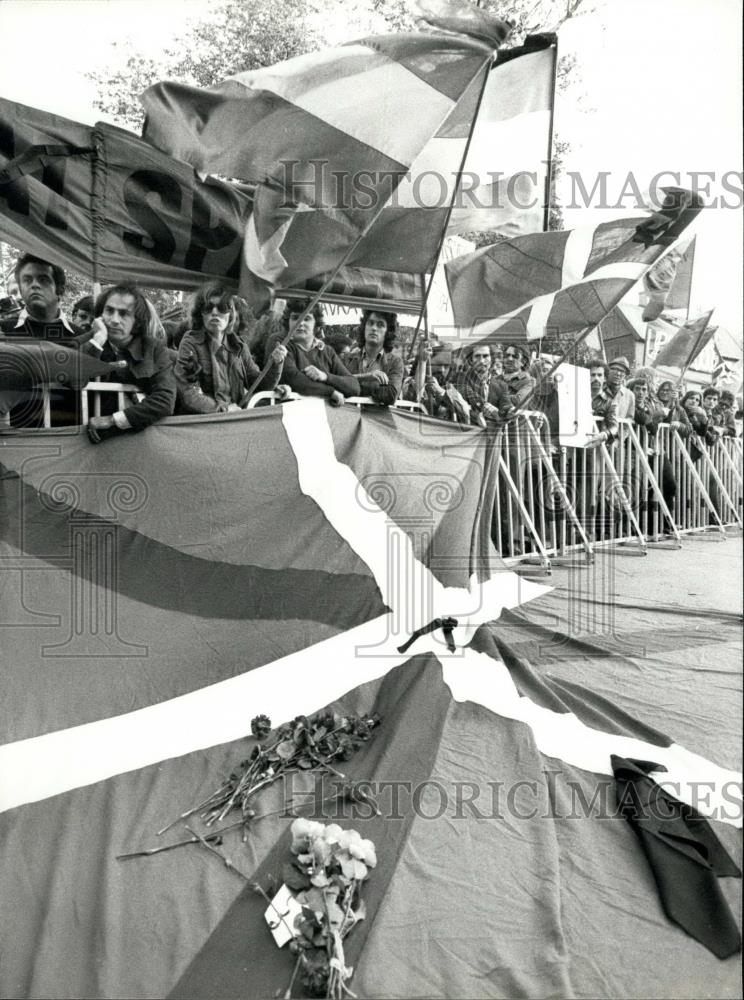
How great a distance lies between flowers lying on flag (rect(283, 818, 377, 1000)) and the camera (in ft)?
5.57

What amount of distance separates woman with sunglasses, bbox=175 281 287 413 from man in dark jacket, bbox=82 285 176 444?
14.0 inches

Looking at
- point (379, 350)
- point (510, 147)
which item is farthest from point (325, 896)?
point (510, 147)

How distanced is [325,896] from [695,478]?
2.13m

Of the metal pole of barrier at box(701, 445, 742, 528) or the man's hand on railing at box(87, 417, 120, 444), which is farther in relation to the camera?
the man's hand on railing at box(87, 417, 120, 444)

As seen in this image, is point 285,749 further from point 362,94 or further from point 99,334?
point 362,94

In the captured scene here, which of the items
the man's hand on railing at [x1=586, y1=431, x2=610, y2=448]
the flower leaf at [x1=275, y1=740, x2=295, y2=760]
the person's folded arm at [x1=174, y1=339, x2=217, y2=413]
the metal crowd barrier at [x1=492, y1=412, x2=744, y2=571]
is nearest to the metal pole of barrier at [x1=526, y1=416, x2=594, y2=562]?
the metal crowd barrier at [x1=492, y1=412, x2=744, y2=571]

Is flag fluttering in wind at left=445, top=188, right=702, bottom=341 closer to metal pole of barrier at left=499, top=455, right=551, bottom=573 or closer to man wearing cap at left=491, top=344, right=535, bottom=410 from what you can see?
man wearing cap at left=491, top=344, right=535, bottom=410

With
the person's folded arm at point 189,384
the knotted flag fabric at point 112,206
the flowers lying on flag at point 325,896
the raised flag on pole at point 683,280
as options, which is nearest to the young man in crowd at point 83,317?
the knotted flag fabric at point 112,206

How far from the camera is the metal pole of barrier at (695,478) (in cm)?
265

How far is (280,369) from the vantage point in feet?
13.0

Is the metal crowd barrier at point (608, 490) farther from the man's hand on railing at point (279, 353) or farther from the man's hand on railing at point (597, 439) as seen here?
the man's hand on railing at point (279, 353)

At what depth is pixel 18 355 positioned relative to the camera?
3.20 m

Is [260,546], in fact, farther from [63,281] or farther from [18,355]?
[63,281]

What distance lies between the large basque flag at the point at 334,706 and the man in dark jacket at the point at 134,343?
218 mm
